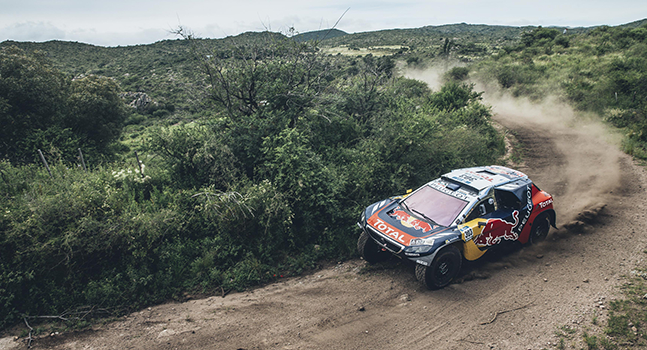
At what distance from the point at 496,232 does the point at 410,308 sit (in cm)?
260

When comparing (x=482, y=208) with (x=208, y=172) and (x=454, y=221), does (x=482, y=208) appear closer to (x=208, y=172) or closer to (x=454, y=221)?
(x=454, y=221)

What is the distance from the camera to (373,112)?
12.8 metres

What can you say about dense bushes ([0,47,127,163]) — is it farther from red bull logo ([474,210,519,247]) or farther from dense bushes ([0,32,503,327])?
red bull logo ([474,210,519,247])

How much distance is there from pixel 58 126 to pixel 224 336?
12319 millimetres

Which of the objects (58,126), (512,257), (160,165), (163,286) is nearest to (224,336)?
(163,286)

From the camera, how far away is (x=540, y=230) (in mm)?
8617

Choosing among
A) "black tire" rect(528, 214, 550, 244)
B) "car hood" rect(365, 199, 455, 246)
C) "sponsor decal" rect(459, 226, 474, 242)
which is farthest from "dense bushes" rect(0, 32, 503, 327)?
"black tire" rect(528, 214, 550, 244)

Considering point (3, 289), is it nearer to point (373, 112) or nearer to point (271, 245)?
point (271, 245)

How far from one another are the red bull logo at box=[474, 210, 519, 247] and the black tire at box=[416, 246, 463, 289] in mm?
650

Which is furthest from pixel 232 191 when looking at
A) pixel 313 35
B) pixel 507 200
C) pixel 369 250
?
pixel 507 200

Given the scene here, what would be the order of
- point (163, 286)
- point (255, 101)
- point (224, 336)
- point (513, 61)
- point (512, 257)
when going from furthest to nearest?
point (513, 61)
point (255, 101)
point (512, 257)
point (163, 286)
point (224, 336)

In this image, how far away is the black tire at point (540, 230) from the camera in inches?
329

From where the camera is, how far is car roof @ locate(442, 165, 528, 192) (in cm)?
776

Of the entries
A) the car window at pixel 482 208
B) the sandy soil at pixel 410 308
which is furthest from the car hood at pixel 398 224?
the sandy soil at pixel 410 308
